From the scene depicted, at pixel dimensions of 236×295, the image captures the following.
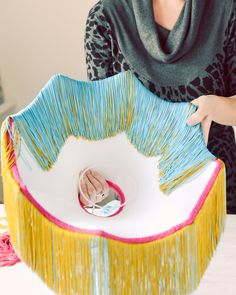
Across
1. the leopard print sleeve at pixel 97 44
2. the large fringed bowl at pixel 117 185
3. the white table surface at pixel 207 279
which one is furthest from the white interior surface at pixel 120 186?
the leopard print sleeve at pixel 97 44

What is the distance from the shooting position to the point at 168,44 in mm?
817

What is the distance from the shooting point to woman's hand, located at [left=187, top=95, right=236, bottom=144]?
22.1 inches

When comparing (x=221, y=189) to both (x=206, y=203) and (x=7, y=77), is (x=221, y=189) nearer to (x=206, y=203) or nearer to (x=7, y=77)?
(x=206, y=203)

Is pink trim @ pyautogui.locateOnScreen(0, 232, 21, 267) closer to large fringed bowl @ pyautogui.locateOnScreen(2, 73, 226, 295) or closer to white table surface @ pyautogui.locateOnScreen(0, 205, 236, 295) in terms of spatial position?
white table surface @ pyautogui.locateOnScreen(0, 205, 236, 295)

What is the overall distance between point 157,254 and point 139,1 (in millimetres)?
494

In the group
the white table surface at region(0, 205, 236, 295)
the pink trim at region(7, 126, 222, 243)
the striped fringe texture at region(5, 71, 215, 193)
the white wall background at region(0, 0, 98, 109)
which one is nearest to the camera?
the pink trim at region(7, 126, 222, 243)

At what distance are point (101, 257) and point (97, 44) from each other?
518 millimetres

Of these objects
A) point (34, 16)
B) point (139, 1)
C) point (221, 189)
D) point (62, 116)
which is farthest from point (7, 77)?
point (221, 189)

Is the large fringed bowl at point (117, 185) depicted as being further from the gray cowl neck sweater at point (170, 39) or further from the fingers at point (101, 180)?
the gray cowl neck sweater at point (170, 39)

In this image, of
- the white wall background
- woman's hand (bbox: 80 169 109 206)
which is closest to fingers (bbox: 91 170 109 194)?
woman's hand (bbox: 80 169 109 206)

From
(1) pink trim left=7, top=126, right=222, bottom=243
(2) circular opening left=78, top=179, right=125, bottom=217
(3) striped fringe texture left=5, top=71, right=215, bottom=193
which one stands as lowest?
(2) circular opening left=78, top=179, right=125, bottom=217

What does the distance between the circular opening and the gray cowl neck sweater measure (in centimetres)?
27

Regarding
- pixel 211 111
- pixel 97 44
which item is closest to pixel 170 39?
pixel 97 44

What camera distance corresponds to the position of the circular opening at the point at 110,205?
554mm
